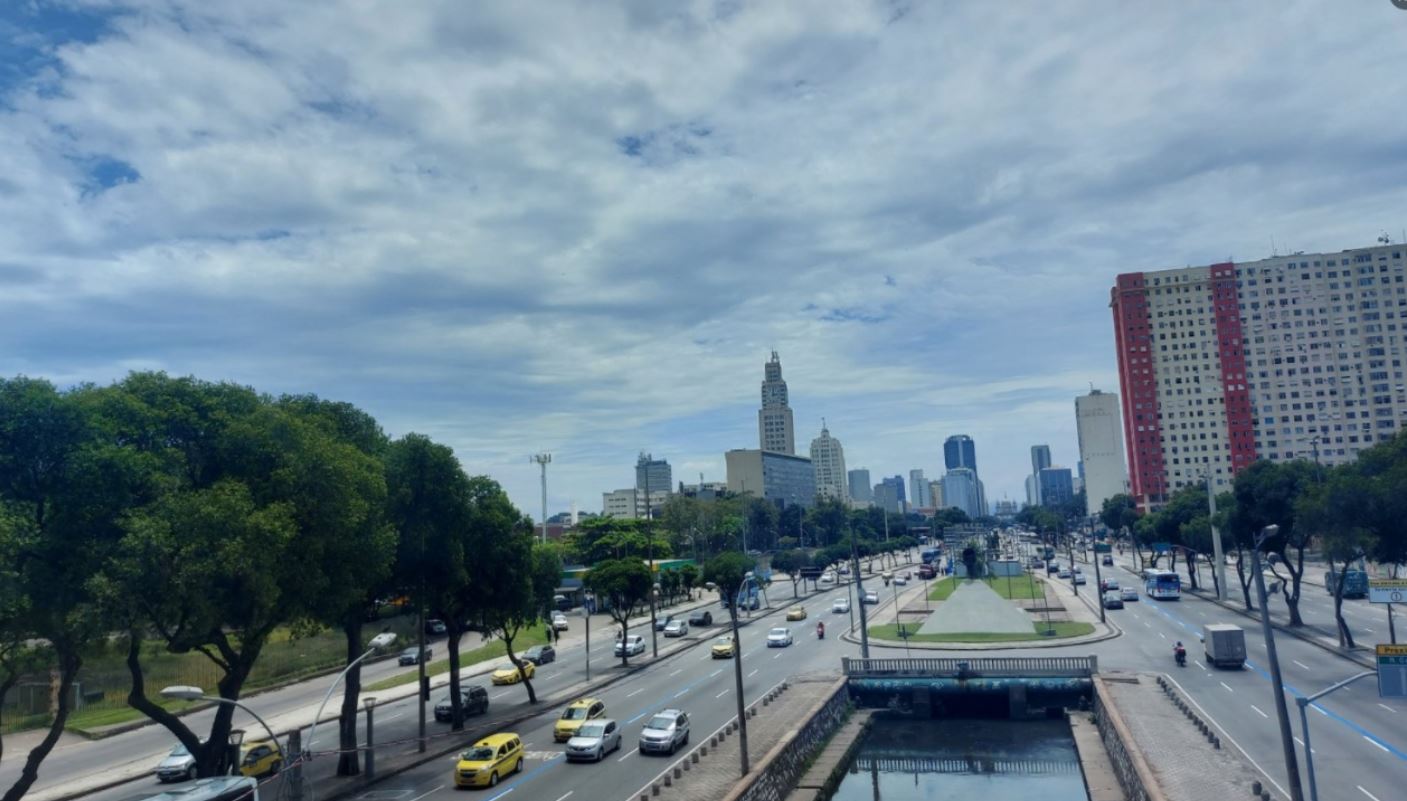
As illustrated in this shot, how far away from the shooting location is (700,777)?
3219 cm

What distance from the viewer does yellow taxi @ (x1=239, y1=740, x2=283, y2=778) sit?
34062mm

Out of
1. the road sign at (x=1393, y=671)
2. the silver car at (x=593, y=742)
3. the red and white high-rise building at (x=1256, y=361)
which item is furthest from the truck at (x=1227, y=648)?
the red and white high-rise building at (x=1256, y=361)

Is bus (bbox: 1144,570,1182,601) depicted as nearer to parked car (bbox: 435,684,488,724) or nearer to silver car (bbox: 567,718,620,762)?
parked car (bbox: 435,684,488,724)

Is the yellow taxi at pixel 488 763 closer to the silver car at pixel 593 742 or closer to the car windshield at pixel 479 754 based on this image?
the car windshield at pixel 479 754

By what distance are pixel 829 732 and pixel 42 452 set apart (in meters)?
35.8

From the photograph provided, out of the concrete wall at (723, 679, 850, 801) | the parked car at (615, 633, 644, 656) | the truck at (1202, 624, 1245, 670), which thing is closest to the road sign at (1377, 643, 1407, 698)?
the concrete wall at (723, 679, 850, 801)

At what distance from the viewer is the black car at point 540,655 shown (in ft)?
217

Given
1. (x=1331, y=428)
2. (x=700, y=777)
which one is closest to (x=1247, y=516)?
(x=700, y=777)

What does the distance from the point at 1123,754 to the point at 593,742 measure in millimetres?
20401

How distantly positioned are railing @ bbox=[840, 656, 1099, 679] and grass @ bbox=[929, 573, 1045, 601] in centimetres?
4240

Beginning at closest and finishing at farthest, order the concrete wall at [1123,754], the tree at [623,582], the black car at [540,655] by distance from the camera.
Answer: the concrete wall at [1123,754], the tree at [623,582], the black car at [540,655]

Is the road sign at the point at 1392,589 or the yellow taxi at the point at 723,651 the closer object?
the road sign at the point at 1392,589

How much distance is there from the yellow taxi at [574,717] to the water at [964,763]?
37.9 feet

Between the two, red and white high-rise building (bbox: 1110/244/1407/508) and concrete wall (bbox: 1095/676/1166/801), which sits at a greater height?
red and white high-rise building (bbox: 1110/244/1407/508)
